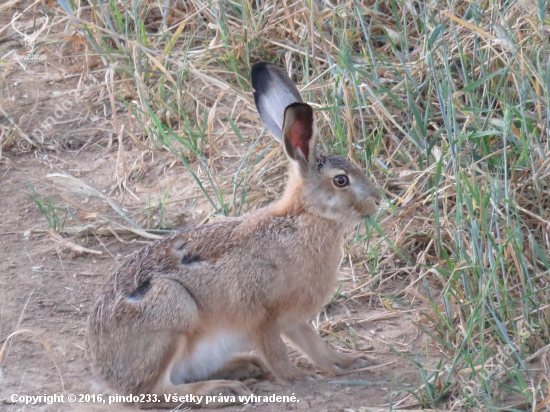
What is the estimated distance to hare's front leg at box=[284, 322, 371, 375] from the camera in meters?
4.79

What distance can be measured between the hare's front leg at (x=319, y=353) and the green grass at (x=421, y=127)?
1.36 ft

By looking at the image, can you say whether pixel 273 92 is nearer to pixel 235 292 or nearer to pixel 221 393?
pixel 235 292

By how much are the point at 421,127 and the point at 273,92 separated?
96 cm

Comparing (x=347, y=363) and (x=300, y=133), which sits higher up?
(x=300, y=133)

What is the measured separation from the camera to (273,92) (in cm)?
496

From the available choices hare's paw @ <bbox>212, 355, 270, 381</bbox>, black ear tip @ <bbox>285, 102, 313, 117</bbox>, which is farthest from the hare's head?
hare's paw @ <bbox>212, 355, 270, 381</bbox>

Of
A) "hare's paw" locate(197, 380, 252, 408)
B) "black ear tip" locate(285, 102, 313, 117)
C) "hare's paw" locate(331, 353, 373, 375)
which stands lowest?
"hare's paw" locate(331, 353, 373, 375)

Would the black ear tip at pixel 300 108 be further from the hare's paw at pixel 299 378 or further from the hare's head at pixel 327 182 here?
the hare's paw at pixel 299 378

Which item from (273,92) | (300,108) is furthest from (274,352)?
(273,92)

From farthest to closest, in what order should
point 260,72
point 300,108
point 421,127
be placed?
point 421,127, point 260,72, point 300,108

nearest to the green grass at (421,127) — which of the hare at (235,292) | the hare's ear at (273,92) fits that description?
the hare at (235,292)

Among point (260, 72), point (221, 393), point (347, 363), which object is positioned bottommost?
point (347, 363)

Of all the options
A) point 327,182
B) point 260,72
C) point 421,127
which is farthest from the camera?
point 421,127

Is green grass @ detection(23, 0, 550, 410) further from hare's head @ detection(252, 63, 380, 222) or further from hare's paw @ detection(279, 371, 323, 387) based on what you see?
hare's paw @ detection(279, 371, 323, 387)
